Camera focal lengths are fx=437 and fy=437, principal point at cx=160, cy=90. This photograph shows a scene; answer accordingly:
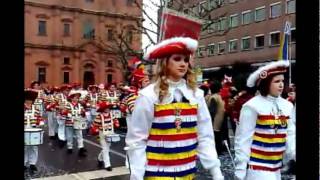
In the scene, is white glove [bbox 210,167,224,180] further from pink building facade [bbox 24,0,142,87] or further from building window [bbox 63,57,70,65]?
building window [bbox 63,57,70,65]

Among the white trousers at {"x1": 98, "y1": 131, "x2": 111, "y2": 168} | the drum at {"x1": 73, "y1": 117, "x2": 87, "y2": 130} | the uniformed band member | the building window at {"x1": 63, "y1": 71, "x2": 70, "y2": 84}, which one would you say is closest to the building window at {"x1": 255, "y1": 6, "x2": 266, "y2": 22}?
the building window at {"x1": 63, "y1": 71, "x2": 70, "y2": 84}

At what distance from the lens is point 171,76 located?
298 cm

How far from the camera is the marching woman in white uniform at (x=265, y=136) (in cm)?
362

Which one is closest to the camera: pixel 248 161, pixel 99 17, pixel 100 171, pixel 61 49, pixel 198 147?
pixel 198 147

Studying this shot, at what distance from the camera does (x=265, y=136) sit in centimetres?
366

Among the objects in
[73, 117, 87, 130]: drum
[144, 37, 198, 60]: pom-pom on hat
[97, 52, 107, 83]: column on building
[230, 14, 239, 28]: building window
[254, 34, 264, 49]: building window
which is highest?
[230, 14, 239, 28]: building window

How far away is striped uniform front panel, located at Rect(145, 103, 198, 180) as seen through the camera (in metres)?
2.78

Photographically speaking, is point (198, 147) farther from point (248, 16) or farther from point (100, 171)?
point (248, 16)

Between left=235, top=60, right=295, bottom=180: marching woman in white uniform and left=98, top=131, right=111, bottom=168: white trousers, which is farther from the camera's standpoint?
left=98, top=131, right=111, bottom=168: white trousers

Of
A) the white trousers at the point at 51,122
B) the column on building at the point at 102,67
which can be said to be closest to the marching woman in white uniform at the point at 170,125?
the white trousers at the point at 51,122

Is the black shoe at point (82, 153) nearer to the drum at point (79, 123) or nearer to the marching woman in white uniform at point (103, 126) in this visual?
the drum at point (79, 123)

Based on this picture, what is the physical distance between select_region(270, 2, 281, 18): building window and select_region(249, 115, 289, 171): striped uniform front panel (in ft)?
107

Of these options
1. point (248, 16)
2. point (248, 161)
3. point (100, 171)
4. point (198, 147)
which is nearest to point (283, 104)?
point (248, 161)
